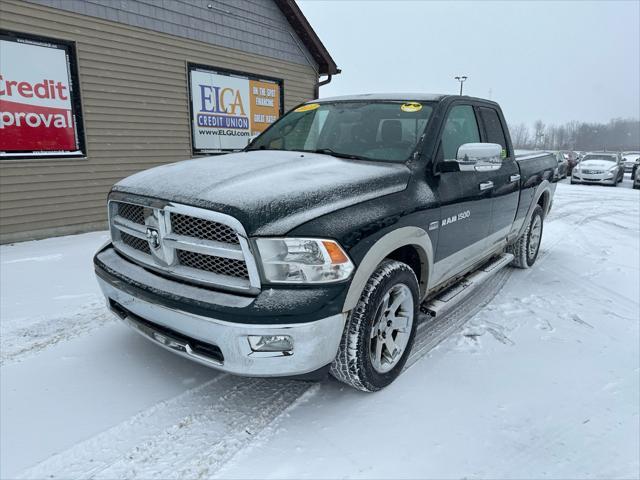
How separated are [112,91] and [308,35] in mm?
5298

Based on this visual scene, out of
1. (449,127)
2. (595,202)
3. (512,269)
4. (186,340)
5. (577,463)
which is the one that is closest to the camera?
(577,463)

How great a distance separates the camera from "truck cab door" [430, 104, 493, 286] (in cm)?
314

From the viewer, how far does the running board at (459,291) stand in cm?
318

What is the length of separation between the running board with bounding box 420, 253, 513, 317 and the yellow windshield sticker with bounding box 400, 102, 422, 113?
1473 millimetres

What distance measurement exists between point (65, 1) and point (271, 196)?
6.61 meters

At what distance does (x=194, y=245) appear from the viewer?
2.26m

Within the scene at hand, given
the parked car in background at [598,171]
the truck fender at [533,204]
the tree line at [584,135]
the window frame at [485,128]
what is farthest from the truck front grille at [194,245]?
the tree line at [584,135]

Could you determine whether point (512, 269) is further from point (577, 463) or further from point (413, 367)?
point (577, 463)

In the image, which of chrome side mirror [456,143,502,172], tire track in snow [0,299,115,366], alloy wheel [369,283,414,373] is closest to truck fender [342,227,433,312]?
alloy wheel [369,283,414,373]

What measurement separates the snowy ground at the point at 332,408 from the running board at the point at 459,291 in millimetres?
321

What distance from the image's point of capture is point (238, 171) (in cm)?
269

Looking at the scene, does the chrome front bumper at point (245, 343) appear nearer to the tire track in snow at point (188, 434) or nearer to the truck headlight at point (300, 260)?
the truck headlight at point (300, 260)

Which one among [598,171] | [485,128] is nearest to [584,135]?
[598,171]

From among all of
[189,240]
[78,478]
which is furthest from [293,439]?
[189,240]
